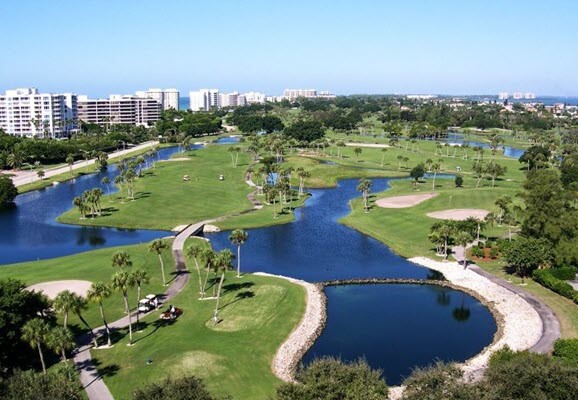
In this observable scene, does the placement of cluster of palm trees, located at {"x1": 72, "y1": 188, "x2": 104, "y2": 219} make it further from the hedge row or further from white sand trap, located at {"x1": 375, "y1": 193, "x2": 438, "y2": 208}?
the hedge row

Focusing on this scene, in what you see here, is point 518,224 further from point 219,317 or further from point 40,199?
point 40,199

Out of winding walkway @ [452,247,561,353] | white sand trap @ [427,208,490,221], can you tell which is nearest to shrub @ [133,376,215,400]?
winding walkway @ [452,247,561,353]

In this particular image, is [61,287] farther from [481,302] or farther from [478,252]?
[478,252]

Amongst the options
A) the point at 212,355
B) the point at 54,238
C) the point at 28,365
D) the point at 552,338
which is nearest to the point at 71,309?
the point at 28,365

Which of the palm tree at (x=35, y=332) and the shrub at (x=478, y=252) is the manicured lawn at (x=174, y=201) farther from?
the palm tree at (x=35, y=332)

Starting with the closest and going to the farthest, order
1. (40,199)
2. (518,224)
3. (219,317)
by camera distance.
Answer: (219,317), (518,224), (40,199)

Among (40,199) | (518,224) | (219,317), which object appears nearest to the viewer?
(219,317)
